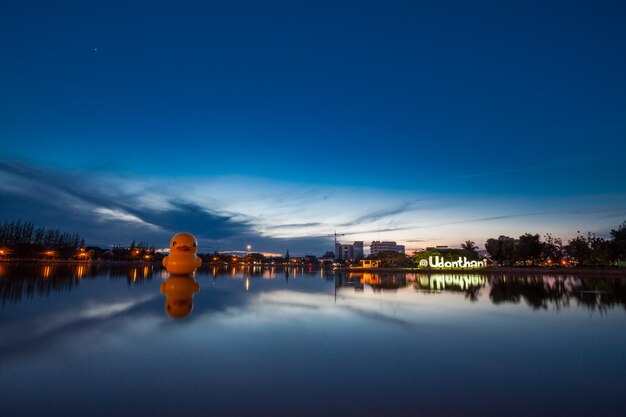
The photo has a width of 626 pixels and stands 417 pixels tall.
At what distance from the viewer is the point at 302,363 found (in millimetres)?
6262

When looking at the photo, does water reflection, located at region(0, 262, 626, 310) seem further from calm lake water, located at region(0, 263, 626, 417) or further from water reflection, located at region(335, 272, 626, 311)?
calm lake water, located at region(0, 263, 626, 417)

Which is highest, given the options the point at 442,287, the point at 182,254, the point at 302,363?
the point at 182,254

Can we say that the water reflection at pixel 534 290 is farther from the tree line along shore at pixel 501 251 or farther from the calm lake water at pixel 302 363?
the tree line along shore at pixel 501 251

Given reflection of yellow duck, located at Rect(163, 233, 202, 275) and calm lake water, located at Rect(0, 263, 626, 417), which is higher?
reflection of yellow duck, located at Rect(163, 233, 202, 275)

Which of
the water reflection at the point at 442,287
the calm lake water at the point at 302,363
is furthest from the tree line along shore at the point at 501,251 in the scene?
the calm lake water at the point at 302,363

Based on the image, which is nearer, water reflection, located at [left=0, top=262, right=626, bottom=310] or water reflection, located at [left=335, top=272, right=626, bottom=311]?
water reflection, located at [left=0, top=262, right=626, bottom=310]

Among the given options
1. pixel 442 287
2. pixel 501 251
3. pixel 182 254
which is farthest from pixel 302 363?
pixel 501 251

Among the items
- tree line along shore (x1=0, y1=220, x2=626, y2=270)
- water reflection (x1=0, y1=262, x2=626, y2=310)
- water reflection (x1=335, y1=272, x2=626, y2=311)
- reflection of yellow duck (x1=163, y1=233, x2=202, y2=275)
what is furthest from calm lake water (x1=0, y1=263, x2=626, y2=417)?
tree line along shore (x1=0, y1=220, x2=626, y2=270)

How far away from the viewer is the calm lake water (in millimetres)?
4543

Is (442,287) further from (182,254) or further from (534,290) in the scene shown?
(182,254)

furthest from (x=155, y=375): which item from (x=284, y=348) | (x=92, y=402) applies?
(x=284, y=348)

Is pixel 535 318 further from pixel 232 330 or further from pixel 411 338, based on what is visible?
pixel 232 330

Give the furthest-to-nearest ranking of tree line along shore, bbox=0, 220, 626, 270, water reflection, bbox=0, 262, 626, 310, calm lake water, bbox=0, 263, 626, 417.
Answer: tree line along shore, bbox=0, 220, 626, 270, water reflection, bbox=0, 262, 626, 310, calm lake water, bbox=0, 263, 626, 417

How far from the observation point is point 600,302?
1620 cm
